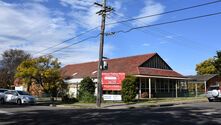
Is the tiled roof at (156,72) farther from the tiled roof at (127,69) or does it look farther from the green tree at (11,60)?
the green tree at (11,60)

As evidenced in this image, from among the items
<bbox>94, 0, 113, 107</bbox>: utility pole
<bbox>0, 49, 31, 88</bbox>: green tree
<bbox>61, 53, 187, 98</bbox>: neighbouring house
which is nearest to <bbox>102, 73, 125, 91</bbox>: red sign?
<bbox>61, 53, 187, 98</bbox>: neighbouring house

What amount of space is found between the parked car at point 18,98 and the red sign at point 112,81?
759 cm

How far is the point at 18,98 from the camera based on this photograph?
35.4m

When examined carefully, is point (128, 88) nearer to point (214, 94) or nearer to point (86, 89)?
point (86, 89)

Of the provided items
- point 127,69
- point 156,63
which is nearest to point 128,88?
point 127,69

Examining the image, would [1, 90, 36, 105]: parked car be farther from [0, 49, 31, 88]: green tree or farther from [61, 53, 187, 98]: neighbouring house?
[0, 49, 31, 88]: green tree

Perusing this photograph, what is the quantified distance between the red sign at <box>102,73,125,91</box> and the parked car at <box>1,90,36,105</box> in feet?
24.9

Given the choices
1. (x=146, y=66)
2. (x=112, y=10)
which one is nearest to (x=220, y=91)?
(x=112, y=10)

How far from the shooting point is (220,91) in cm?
3453

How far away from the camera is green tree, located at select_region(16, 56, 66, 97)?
133 ft

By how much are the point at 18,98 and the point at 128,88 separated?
1058cm

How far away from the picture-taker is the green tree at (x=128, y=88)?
35.3 metres

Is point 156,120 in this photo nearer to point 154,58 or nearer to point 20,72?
point 20,72

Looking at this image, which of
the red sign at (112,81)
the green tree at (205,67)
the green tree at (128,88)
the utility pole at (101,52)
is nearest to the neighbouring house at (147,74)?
the red sign at (112,81)
